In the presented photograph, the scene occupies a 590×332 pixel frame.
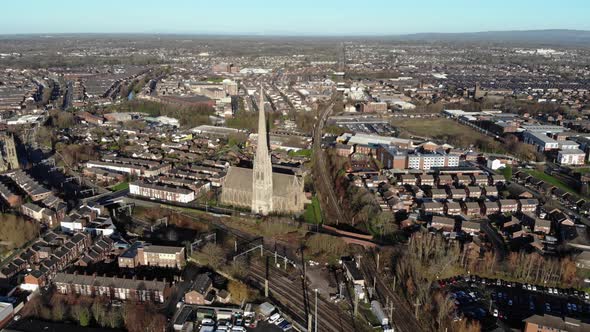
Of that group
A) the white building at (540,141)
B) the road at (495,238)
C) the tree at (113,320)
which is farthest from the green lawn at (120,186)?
the white building at (540,141)

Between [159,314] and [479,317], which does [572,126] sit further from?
[159,314]

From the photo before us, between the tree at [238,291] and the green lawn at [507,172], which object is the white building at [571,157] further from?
the tree at [238,291]

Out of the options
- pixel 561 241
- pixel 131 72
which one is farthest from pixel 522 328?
pixel 131 72

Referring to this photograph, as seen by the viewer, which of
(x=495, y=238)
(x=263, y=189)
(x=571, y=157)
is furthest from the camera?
(x=571, y=157)

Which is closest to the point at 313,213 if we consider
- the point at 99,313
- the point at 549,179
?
the point at 99,313

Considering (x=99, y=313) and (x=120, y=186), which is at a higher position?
(x=120, y=186)

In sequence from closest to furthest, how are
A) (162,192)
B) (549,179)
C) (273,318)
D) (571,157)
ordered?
1. (273,318)
2. (162,192)
3. (549,179)
4. (571,157)

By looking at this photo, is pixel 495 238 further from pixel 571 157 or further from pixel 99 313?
pixel 99 313

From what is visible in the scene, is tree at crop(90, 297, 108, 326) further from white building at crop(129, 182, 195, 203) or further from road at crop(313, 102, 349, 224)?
road at crop(313, 102, 349, 224)
